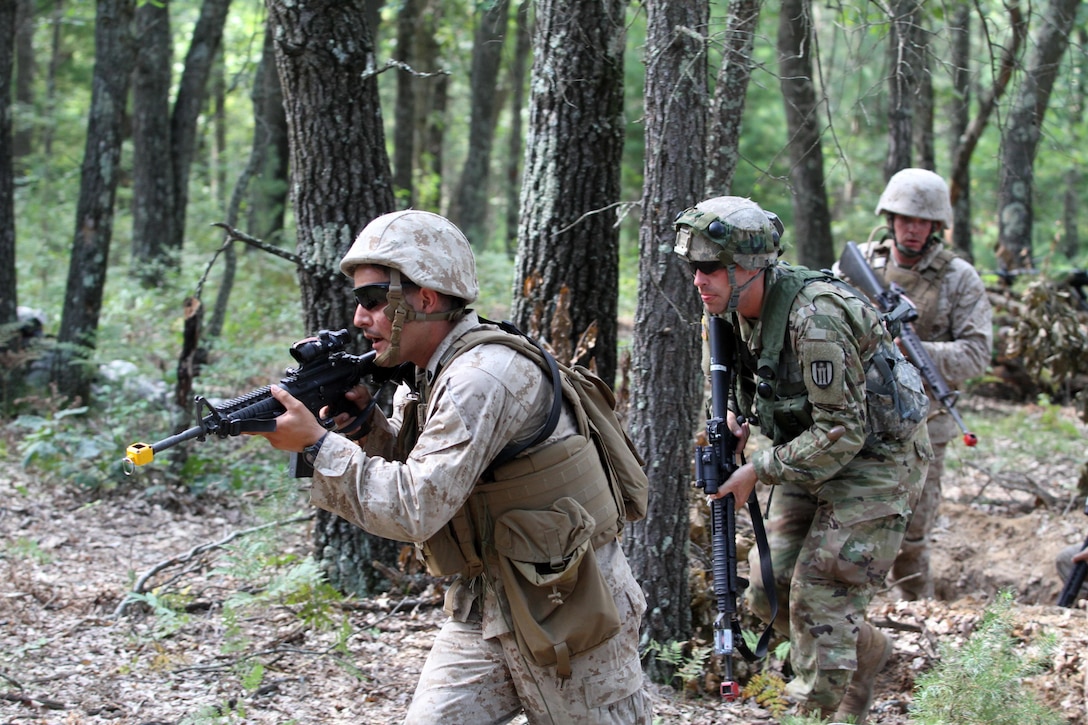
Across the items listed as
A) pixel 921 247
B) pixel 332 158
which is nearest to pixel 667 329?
pixel 332 158

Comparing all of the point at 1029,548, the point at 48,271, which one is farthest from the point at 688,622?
the point at 48,271

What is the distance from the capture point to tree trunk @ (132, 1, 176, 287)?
39.2 ft

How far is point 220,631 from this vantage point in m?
5.17

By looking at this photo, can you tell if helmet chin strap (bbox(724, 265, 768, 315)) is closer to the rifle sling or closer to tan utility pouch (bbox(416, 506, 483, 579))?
the rifle sling

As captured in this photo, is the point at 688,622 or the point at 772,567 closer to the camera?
the point at 772,567

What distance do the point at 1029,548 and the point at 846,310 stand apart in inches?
168

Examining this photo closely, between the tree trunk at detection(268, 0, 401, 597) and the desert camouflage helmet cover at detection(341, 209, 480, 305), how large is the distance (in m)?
2.50

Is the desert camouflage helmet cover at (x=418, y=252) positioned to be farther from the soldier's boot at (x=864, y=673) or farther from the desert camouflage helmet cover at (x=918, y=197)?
the desert camouflage helmet cover at (x=918, y=197)

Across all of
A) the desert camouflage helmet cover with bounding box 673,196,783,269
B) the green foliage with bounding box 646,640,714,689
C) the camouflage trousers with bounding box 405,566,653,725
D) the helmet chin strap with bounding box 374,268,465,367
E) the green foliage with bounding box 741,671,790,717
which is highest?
the desert camouflage helmet cover with bounding box 673,196,783,269

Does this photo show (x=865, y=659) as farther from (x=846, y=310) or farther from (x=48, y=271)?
(x=48, y=271)

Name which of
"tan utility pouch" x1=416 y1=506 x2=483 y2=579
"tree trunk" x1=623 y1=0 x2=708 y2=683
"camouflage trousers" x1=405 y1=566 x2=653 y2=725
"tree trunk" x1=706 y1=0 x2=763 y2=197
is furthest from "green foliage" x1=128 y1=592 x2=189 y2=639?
"tree trunk" x1=706 y1=0 x2=763 y2=197

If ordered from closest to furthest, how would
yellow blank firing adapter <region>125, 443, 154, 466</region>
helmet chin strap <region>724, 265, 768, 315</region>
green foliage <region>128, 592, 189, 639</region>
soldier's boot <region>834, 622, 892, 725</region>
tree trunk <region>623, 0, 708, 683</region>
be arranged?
yellow blank firing adapter <region>125, 443, 154, 466</region> < helmet chin strap <region>724, 265, 768, 315</region> < soldier's boot <region>834, 622, 892, 725</region> < tree trunk <region>623, 0, 708, 683</region> < green foliage <region>128, 592, 189, 639</region>

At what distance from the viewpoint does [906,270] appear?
6.04 metres

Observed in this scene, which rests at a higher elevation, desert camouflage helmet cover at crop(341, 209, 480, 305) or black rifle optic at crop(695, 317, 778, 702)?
desert camouflage helmet cover at crop(341, 209, 480, 305)
